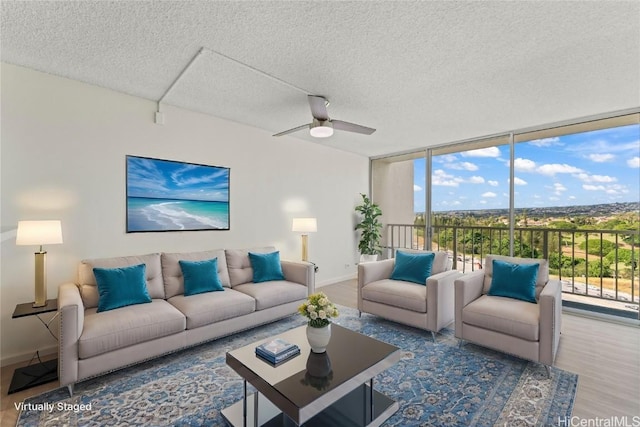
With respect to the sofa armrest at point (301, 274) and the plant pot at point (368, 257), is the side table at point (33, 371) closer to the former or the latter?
the sofa armrest at point (301, 274)

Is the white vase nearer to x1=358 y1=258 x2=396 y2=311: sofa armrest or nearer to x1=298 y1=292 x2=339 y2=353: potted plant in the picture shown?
x1=298 y1=292 x2=339 y2=353: potted plant

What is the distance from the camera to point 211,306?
2811 mm

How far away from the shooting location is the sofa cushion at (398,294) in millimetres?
3119

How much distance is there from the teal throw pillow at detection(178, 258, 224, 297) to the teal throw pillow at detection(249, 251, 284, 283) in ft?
1.70

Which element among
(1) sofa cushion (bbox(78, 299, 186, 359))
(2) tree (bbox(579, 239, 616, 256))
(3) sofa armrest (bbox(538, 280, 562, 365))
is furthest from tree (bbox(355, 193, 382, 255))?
(1) sofa cushion (bbox(78, 299, 186, 359))

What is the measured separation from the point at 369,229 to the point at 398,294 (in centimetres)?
259

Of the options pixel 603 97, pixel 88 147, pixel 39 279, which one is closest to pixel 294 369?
pixel 39 279

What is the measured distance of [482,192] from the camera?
490 centimetres

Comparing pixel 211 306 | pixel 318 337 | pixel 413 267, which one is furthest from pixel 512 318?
pixel 211 306

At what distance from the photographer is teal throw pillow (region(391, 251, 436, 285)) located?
3.51 metres

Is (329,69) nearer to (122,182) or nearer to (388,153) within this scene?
(122,182)

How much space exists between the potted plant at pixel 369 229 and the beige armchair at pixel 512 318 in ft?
8.90

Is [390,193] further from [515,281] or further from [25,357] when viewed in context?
[25,357]

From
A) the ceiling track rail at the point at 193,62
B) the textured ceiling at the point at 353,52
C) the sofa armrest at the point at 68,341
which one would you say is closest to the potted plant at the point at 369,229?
the textured ceiling at the point at 353,52
